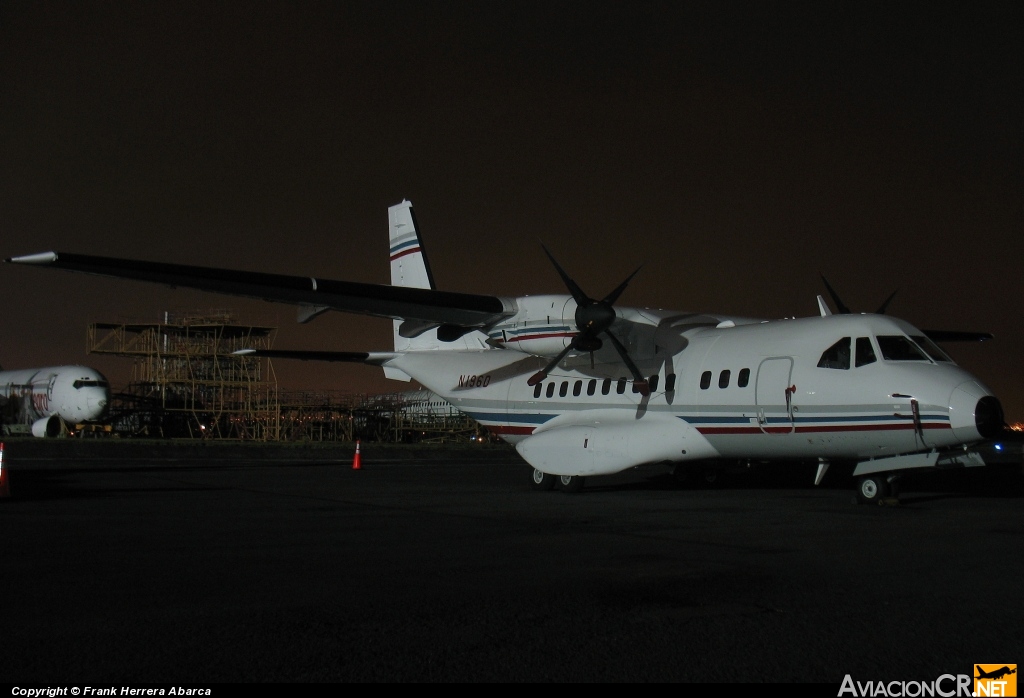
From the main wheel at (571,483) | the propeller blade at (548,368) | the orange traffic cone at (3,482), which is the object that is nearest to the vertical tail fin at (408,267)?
the propeller blade at (548,368)

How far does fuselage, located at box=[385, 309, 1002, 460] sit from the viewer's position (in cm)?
1325

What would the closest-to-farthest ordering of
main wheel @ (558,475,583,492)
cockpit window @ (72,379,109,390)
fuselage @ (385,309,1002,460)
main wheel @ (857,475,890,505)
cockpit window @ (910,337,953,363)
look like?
1. fuselage @ (385,309,1002,460)
2. main wheel @ (857,475,890,505)
3. cockpit window @ (910,337,953,363)
4. main wheel @ (558,475,583,492)
5. cockpit window @ (72,379,109,390)

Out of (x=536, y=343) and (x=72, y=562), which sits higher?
(x=536, y=343)

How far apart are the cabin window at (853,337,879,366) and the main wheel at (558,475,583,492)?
517 cm

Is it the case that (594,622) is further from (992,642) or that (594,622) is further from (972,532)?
(972,532)

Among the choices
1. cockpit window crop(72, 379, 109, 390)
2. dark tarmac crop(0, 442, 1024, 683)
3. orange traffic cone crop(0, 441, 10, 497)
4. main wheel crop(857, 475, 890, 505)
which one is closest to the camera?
dark tarmac crop(0, 442, 1024, 683)

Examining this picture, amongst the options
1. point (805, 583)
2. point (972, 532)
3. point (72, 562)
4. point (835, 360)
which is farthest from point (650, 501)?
point (72, 562)

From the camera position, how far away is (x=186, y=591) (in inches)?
264

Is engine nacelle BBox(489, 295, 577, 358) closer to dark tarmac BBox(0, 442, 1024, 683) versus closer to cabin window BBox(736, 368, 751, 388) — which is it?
cabin window BBox(736, 368, 751, 388)

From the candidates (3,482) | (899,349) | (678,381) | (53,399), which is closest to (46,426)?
(53,399)

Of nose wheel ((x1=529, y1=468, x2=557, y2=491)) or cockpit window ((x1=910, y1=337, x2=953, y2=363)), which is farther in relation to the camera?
nose wheel ((x1=529, y1=468, x2=557, y2=491))

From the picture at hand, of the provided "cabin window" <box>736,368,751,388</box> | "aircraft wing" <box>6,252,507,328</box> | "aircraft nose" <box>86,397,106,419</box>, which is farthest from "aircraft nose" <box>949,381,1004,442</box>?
"aircraft nose" <box>86,397,106,419</box>

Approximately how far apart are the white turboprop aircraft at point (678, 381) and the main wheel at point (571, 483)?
Answer: 0.03m

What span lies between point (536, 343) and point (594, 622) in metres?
11.6
